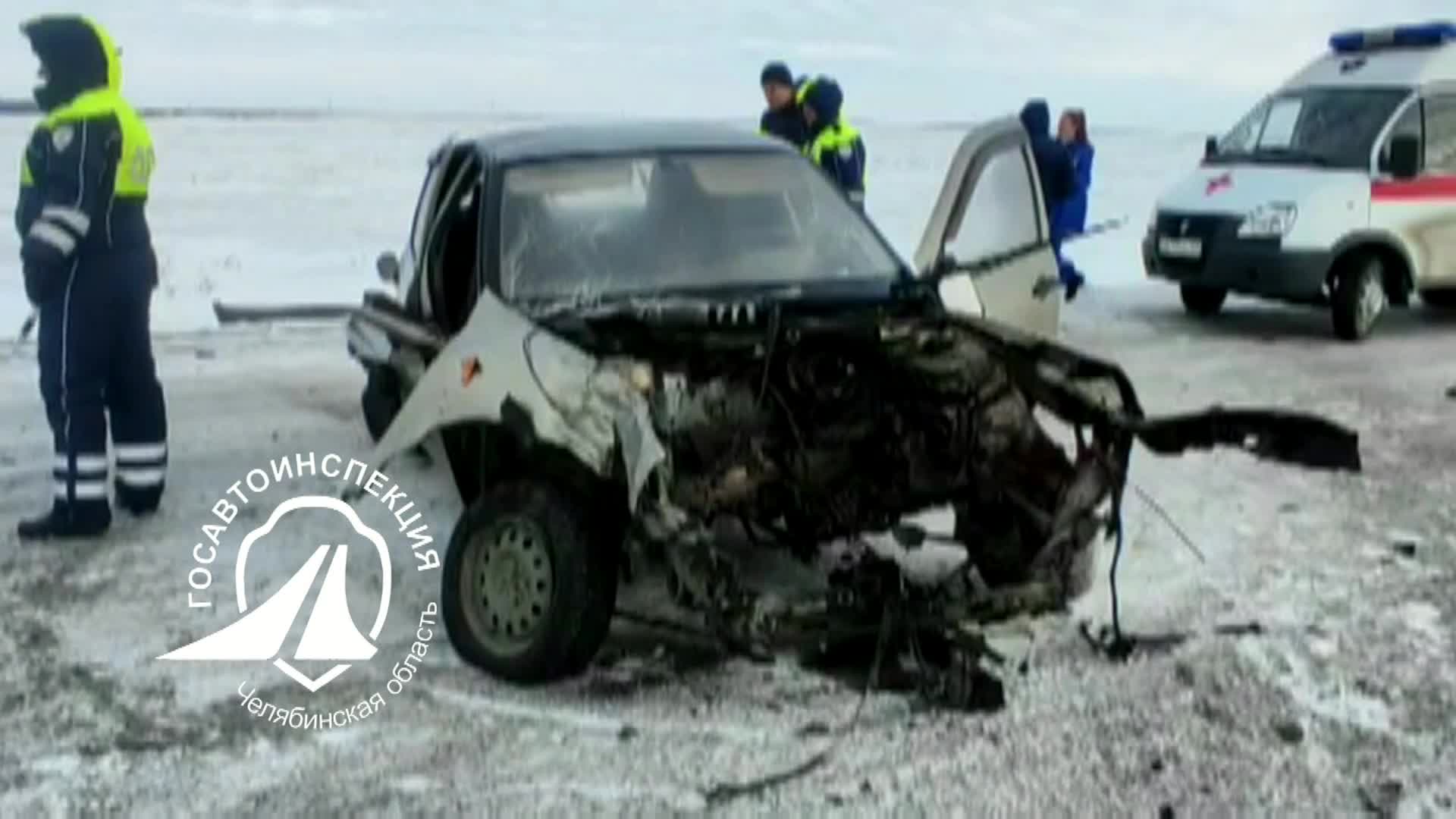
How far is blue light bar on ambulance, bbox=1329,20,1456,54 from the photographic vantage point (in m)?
13.4

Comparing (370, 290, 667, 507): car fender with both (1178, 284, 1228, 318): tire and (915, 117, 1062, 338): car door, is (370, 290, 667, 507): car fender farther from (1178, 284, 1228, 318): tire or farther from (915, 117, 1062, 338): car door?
(1178, 284, 1228, 318): tire

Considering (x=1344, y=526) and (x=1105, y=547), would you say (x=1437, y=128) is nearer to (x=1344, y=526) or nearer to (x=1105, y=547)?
(x=1344, y=526)

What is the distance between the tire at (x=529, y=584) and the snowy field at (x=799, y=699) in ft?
0.47

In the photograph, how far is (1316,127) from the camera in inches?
526

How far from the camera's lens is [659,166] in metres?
6.62

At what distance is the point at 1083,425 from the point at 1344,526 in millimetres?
2381

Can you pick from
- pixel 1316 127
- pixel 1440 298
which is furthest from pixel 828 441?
pixel 1440 298

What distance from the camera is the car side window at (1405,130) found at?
12.8 meters

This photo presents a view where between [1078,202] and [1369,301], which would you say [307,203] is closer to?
[1078,202]

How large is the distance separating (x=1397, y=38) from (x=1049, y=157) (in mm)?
3097

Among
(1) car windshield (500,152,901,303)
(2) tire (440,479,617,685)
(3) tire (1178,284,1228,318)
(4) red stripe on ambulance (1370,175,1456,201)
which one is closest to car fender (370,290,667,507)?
(2) tire (440,479,617,685)

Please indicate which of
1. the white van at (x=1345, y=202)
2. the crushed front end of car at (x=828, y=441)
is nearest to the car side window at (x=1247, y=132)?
the white van at (x=1345, y=202)

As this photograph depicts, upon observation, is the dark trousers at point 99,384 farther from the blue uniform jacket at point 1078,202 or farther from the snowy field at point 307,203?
the blue uniform jacket at point 1078,202

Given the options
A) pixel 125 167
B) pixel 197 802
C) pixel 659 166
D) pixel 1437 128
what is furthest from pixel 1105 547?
pixel 1437 128
